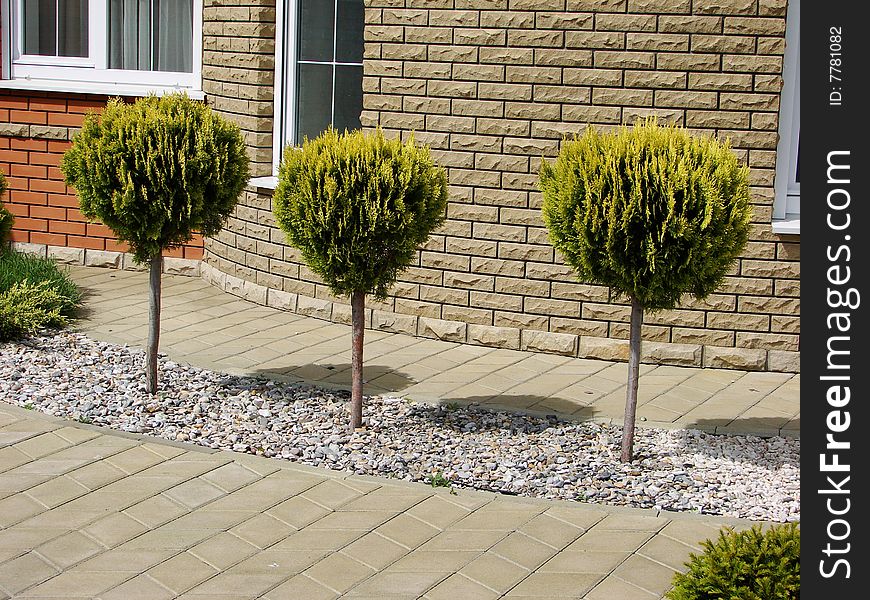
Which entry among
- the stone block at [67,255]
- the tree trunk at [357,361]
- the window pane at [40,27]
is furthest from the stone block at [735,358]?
the window pane at [40,27]

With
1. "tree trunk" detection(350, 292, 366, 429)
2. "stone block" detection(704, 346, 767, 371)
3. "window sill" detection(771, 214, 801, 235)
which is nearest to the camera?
"tree trunk" detection(350, 292, 366, 429)

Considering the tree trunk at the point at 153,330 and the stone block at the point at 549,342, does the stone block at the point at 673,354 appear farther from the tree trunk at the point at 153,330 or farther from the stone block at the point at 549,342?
the tree trunk at the point at 153,330

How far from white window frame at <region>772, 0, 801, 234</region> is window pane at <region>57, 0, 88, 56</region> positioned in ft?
23.2

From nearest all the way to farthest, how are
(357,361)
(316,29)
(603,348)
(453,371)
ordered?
(357,361)
(453,371)
(603,348)
(316,29)

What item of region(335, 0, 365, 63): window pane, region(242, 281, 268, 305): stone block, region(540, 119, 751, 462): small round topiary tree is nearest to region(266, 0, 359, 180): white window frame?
region(335, 0, 365, 63): window pane

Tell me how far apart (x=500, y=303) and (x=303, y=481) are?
321 centimetres

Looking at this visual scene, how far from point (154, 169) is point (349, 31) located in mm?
3057

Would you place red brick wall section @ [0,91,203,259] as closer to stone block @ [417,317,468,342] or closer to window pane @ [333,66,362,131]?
window pane @ [333,66,362,131]

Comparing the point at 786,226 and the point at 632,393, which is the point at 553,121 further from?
the point at 632,393

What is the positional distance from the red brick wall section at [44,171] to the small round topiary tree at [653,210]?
19.7 feet

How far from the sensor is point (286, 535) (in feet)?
16.6

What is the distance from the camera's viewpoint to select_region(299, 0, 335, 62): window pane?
9.30 meters
